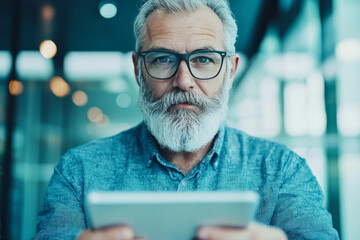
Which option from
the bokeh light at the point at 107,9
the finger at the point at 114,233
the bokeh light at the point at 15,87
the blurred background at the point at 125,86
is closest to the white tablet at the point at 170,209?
the finger at the point at 114,233

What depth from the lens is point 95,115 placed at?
419 centimetres

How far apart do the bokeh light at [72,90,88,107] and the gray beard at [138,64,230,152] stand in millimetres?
2992

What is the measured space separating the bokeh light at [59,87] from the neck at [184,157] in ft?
9.96

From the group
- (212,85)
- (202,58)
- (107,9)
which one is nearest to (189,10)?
(202,58)

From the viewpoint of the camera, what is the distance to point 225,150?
1407mm

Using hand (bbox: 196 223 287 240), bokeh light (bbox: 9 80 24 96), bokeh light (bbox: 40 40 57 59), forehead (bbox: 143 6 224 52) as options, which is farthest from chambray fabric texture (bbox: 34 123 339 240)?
bokeh light (bbox: 40 40 57 59)

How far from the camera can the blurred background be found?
8.02 ft

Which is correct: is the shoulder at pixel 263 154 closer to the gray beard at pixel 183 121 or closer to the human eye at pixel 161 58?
the gray beard at pixel 183 121

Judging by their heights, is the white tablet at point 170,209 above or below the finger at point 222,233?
above

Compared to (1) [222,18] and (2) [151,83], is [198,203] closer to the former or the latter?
(2) [151,83]

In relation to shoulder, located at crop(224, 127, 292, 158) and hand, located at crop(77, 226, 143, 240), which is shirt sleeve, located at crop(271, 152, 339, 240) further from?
hand, located at crop(77, 226, 143, 240)

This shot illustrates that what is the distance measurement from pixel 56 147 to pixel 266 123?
2.57 meters

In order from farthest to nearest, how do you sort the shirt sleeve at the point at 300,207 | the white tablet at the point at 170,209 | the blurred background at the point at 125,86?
the blurred background at the point at 125,86
the shirt sleeve at the point at 300,207
the white tablet at the point at 170,209

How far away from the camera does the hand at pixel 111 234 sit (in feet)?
2.22
